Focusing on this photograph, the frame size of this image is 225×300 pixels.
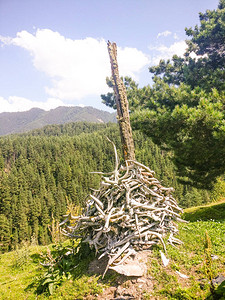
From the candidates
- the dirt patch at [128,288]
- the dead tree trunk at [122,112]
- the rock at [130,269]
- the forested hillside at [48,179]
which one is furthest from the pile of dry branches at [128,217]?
the forested hillside at [48,179]

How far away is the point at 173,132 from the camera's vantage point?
8.02 metres

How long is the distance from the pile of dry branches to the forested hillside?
125ft

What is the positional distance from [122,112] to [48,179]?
103552 millimetres

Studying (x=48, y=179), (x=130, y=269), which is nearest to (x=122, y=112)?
(x=130, y=269)

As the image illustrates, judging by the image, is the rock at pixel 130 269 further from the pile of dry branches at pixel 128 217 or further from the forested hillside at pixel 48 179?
the forested hillside at pixel 48 179

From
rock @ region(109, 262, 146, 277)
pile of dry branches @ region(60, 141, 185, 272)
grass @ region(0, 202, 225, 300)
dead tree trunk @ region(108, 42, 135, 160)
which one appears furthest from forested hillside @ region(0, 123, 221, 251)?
rock @ region(109, 262, 146, 277)

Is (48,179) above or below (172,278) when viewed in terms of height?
below

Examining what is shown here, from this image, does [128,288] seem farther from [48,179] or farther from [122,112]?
[48,179]

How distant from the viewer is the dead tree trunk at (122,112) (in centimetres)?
633

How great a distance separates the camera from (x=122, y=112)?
6543mm

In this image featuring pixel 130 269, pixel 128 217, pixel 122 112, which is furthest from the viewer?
pixel 122 112

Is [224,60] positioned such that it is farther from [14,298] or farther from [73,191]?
[73,191]

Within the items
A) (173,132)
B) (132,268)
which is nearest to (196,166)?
(173,132)

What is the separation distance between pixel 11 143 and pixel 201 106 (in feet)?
482
